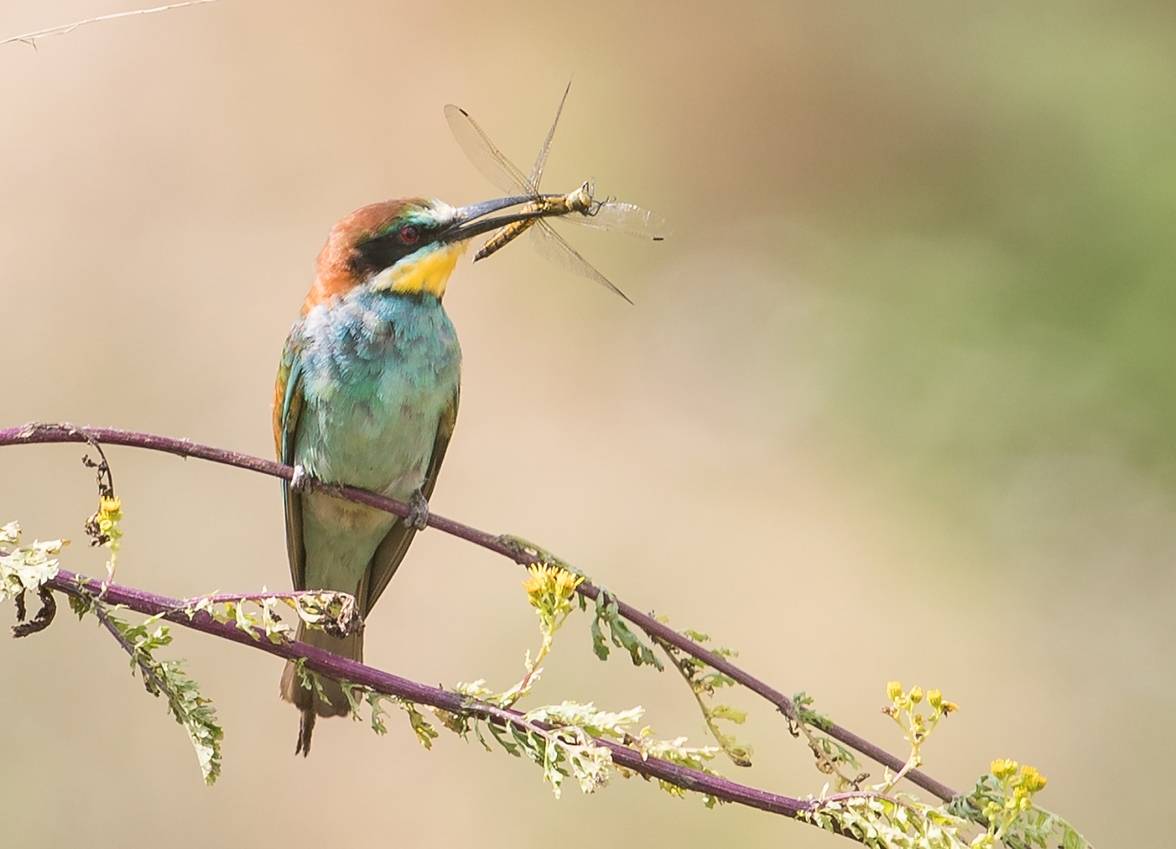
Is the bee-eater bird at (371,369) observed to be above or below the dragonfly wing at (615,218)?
below

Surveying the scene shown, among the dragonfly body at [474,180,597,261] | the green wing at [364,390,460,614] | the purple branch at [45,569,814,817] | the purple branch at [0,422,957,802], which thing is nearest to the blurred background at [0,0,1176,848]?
the green wing at [364,390,460,614]

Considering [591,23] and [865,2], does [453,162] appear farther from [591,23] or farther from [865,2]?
[865,2]

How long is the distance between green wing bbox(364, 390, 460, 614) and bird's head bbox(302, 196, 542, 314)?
0.23m

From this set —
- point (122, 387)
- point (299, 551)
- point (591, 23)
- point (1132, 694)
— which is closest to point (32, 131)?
point (122, 387)

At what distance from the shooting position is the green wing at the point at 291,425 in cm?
249

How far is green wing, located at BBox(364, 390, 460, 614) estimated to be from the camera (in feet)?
8.48

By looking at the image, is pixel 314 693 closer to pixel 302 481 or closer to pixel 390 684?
pixel 390 684

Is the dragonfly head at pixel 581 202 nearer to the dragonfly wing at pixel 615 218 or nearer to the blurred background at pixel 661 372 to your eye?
the dragonfly wing at pixel 615 218

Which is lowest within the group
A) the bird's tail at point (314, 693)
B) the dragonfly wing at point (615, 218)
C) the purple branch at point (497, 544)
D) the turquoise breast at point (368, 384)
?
the bird's tail at point (314, 693)

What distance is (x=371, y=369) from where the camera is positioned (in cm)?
245

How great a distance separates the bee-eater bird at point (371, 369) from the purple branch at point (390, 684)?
3.55ft

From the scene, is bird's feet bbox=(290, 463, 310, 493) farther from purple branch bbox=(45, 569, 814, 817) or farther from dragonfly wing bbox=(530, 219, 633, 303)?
purple branch bbox=(45, 569, 814, 817)

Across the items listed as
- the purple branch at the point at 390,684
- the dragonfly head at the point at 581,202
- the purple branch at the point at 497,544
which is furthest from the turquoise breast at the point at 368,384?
the purple branch at the point at 390,684

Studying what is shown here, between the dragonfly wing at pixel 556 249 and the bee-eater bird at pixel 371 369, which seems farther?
the dragonfly wing at pixel 556 249
